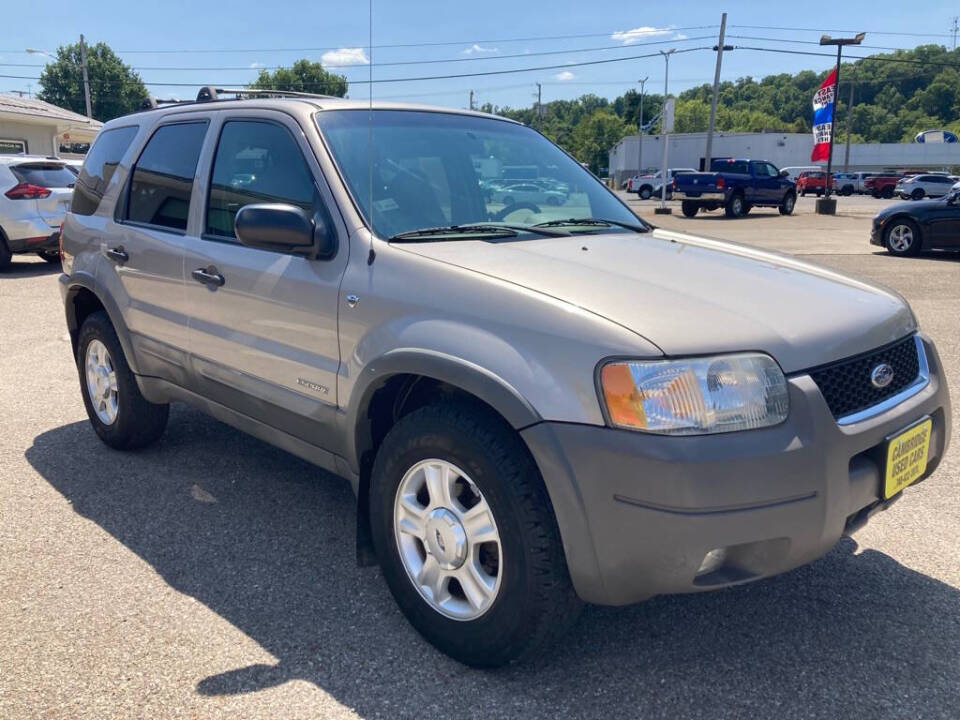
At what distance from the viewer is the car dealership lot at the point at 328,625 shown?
257 cm

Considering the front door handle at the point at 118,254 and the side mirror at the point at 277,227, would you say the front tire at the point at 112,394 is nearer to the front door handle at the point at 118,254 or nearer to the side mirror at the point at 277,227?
the front door handle at the point at 118,254

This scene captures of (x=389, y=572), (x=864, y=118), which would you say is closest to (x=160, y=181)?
(x=389, y=572)

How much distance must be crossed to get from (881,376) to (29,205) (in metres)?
12.8

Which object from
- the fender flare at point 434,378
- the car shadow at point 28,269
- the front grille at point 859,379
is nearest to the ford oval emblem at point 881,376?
the front grille at point 859,379

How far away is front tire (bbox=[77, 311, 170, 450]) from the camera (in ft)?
14.9

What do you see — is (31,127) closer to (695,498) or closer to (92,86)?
(695,498)

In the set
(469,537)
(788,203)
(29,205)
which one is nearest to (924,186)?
(788,203)

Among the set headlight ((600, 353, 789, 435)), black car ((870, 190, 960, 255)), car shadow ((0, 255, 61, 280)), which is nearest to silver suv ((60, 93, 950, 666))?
headlight ((600, 353, 789, 435))

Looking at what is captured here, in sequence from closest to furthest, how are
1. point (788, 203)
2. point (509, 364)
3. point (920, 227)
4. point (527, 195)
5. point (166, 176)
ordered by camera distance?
point (509, 364) → point (527, 195) → point (166, 176) → point (920, 227) → point (788, 203)

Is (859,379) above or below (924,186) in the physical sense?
below

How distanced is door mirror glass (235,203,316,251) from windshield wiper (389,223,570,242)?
32cm

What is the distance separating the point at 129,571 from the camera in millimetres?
3412

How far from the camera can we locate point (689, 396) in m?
2.26

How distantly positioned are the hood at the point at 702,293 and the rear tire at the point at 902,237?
13393 millimetres
